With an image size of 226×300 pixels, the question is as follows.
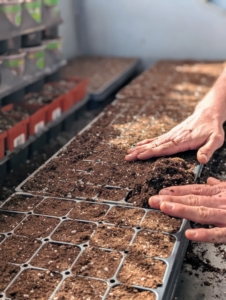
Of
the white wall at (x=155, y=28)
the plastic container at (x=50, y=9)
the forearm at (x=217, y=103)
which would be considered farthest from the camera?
the white wall at (x=155, y=28)

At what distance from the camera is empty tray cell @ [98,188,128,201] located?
1.14 m

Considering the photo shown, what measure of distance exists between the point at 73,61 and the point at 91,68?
27cm

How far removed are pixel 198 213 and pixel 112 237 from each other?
0.73 feet

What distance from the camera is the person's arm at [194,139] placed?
1302 millimetres

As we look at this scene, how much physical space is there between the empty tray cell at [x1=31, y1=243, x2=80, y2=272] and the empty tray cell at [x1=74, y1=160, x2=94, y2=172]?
38cm

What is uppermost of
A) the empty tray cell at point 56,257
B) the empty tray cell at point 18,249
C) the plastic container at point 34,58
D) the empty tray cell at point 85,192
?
the plastic container at point 34,58

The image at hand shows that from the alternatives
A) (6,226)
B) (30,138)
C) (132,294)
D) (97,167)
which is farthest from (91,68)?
(132,294)

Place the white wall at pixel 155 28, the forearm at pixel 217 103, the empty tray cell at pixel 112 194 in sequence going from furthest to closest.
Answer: the white wall at pixel 155 28
the forearm at pixel 217 103
the empty tray cell at pixel 112 194

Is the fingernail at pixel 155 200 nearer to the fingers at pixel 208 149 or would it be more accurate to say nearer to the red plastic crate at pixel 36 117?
the fingers at pixel 208 149

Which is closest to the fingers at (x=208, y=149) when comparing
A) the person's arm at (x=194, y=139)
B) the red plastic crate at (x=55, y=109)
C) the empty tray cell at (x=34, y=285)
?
the person's arm at (x=194, y=139)

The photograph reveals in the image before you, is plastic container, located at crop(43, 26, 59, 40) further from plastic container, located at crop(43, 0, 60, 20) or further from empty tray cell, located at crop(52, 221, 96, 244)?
empty tray cell, located at crop(52, 221, 96, 244)

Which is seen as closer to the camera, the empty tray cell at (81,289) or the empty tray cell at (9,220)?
the empty tray cell at (81,289)

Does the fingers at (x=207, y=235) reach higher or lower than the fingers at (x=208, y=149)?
lower

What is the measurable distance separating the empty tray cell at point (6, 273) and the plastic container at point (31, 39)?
4.28 ft
